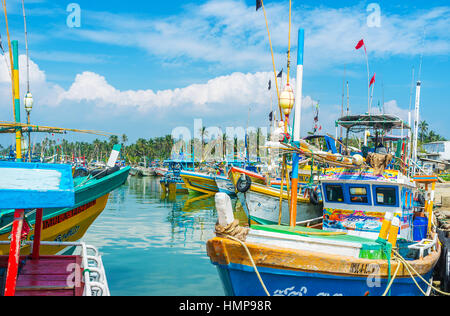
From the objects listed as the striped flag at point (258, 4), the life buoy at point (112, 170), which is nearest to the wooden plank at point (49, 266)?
the life buoy at point (112, 170)

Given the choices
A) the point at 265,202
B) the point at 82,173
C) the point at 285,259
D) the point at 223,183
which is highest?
the point at 82,173

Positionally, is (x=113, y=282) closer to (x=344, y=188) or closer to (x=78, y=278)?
(x=78, y=278)

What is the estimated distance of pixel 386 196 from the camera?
10.9 m

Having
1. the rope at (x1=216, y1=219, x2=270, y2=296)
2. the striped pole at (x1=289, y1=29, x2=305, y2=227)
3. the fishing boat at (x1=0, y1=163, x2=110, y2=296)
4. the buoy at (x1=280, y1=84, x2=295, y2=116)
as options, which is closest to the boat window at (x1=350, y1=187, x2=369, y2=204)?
the striped pole at (x1=289, y1=29, x2=305, y2=227)

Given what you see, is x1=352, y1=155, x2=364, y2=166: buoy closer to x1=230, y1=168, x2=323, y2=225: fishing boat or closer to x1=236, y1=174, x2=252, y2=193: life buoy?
x1=230, y1=168, x2=323, y2=225: fishing boat

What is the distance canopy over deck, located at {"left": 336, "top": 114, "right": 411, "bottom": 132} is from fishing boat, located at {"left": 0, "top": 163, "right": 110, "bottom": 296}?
9901 millimetres

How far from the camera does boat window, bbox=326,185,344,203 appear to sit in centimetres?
1145

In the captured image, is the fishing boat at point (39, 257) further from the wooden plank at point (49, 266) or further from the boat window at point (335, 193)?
the boat window at point (335, 193)

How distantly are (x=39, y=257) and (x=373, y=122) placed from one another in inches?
431

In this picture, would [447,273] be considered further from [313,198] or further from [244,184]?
[244,184]

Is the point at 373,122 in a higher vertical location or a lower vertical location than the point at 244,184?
higher

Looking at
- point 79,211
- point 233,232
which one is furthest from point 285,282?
point 79,211

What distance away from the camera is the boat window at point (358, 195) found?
1109 centimetres
